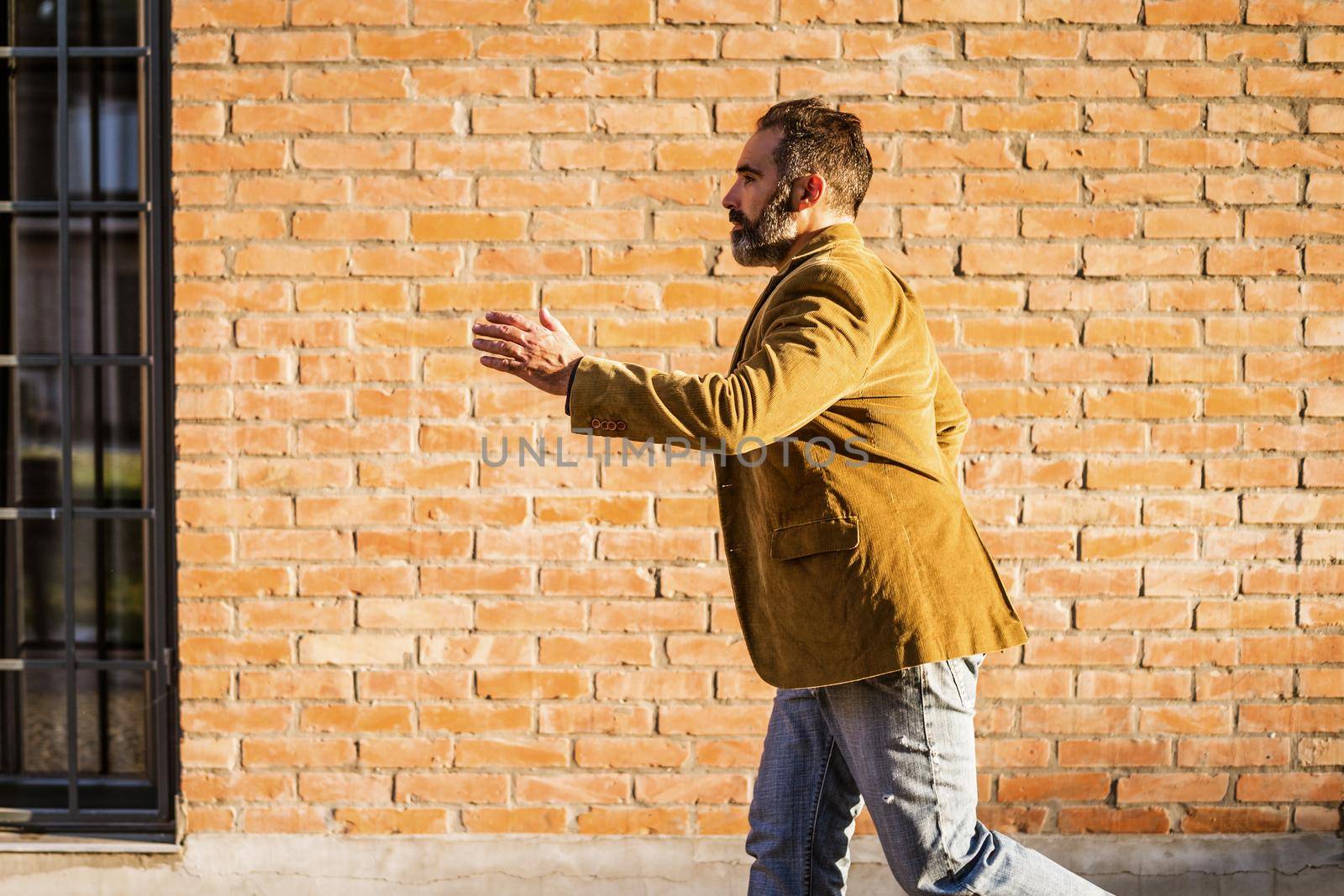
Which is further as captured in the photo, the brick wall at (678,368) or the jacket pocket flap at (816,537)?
the brick wall at (678,368)

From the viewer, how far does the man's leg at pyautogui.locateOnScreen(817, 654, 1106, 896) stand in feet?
6.50

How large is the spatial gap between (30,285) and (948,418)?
267 cm

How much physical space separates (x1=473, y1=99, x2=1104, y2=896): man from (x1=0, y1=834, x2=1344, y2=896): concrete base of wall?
1030 mm

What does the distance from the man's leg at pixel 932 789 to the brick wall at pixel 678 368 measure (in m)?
0.96

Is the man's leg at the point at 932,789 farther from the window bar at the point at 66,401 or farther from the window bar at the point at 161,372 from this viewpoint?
the window bar at the point at 66,401

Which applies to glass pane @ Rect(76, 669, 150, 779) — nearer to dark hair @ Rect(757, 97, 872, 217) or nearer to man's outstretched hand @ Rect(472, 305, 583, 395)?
man's outstretched hand @ Rect(472, 305, 583, 395)

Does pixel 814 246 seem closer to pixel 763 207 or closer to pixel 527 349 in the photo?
pixel 763 207

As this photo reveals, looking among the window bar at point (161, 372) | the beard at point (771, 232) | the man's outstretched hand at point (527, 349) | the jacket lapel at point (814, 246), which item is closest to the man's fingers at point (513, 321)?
the man's outstretched hand at point (527, 349)

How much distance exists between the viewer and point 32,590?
129 inches

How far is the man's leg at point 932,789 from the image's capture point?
198cm

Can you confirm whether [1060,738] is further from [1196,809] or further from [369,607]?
[369,607]

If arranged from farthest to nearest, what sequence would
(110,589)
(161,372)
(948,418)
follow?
(110,589)
(161,372)
(948,418)

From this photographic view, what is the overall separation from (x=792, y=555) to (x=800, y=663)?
201mm

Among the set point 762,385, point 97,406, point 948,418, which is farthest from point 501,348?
point 97,406
